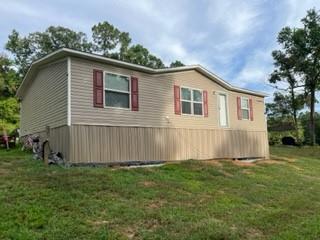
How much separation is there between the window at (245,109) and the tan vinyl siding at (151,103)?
29 centimetres

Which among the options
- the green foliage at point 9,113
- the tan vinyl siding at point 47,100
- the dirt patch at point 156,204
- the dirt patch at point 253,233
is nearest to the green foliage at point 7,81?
the green foliage at point 9,113

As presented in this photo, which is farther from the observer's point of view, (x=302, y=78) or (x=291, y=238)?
(x=302, y=78)

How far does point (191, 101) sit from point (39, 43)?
24.1 metres

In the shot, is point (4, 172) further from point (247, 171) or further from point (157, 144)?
point (247, 171)

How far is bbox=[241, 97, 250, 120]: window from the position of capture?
56.9 feet

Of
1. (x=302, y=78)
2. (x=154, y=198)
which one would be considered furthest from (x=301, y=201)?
(x=302, y=78)

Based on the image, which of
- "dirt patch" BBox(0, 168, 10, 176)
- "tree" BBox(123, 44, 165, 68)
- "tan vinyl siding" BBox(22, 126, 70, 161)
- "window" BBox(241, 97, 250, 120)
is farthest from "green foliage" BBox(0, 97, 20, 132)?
"tree" BBox(123, 44, 165, 68)

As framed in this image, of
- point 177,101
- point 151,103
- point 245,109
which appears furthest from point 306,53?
point 151,103

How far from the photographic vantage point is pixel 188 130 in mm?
14305

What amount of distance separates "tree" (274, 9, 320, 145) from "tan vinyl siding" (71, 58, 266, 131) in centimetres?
1426

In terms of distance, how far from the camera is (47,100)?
42.9 feet

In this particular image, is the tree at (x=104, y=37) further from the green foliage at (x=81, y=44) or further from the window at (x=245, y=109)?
the window at (x=245, y=109)

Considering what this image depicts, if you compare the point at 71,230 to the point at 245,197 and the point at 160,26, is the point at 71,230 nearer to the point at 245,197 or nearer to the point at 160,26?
the point at 245,197

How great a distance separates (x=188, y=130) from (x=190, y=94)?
155 cm
